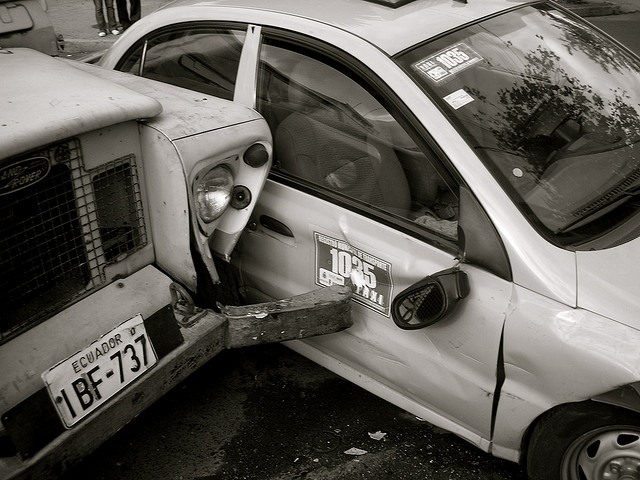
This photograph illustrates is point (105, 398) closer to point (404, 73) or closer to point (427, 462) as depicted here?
point (427, 462)

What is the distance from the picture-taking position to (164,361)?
94.1 inches

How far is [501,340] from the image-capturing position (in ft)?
7.29

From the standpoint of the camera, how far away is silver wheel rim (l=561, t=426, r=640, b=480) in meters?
2.14

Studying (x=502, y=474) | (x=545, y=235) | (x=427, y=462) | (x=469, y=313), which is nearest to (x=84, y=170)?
(x=469, y=313)

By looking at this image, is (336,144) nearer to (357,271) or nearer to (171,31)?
(357,271)

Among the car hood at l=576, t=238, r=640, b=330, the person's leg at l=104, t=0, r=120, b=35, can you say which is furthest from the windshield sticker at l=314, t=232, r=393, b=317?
the person's leg at l=104, t=0, r=120, b=35

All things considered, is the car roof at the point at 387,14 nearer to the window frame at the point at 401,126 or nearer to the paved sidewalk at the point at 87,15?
the window frame at the point at 401,126

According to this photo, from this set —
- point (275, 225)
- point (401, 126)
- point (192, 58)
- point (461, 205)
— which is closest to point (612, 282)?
point (461, 205)

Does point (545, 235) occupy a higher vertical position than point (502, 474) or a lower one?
higher

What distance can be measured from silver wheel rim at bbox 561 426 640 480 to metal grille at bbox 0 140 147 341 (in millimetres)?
1731

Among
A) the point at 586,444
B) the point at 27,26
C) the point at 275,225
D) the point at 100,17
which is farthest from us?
the point at 100,17

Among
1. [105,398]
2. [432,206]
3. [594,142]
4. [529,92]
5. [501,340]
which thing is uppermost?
[529,92]

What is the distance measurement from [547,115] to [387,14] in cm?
74

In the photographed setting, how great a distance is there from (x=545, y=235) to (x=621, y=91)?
1007 millimetres
